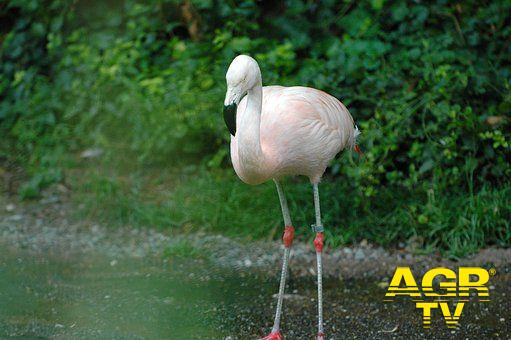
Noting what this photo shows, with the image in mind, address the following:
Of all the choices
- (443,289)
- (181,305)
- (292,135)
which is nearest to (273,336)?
(181,305)

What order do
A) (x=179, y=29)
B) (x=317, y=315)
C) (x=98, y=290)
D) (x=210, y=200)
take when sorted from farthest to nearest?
1. (x=179, y=29)
2. (x=210, y=200)
3. (x=98, y=290)
4. (x=317, y=315)

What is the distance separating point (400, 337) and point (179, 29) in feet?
13.9

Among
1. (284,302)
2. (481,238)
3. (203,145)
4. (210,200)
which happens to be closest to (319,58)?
(203,145)

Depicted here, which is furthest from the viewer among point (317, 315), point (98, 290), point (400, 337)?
point (98, 290)

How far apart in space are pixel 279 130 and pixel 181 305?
129 cm

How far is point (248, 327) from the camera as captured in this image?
4.67m

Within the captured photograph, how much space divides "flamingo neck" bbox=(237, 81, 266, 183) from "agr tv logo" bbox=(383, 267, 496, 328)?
1.36 m

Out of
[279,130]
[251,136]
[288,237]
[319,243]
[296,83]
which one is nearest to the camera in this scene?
[251,136]

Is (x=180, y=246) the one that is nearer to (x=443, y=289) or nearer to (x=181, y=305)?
(x=181, y=305)

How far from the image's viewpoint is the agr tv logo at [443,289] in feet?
15.7

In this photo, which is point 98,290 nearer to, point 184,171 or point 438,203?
point 184,171

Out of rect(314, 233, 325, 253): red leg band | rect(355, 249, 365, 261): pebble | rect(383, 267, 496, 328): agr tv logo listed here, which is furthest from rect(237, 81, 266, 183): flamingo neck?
rect(355, 249, 365, 261): pebble

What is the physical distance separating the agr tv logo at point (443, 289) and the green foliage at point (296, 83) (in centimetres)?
38

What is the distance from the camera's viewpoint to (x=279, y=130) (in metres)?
4.34
